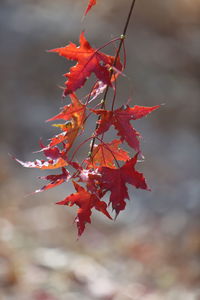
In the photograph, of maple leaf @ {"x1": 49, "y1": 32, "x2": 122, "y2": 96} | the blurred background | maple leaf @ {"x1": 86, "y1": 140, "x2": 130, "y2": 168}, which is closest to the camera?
maple leaf @ {"x1": 49, "y1": 32, "x2": 122, "y2": 96}

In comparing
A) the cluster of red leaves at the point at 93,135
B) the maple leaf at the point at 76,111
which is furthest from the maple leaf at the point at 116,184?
the maple leaf at the point at 76,111

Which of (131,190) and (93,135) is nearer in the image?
(93,135)

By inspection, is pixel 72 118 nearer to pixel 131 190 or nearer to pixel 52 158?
pixel 52 158

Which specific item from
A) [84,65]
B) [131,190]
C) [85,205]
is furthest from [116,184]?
[131,190]

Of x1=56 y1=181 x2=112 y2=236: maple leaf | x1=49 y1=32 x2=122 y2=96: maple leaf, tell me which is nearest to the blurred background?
x1=56 y1=181 x2=112 y2=236: maple leaf

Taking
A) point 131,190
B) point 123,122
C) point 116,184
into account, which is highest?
point 131,190

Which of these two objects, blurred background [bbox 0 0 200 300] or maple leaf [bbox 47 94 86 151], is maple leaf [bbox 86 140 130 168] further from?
blurred background [bbox 0 0 200 300]

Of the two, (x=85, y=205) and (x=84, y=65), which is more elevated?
(x=84, y=65)
